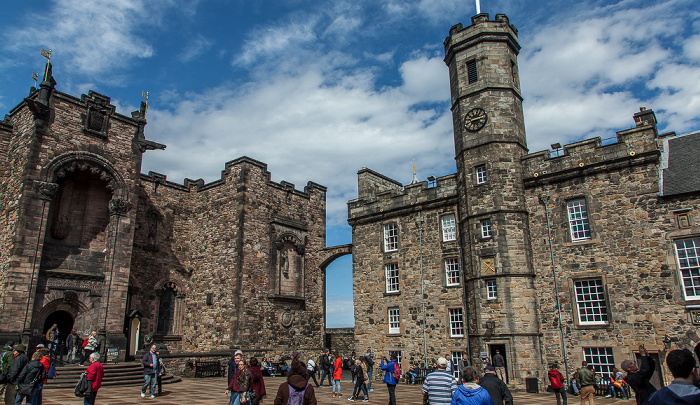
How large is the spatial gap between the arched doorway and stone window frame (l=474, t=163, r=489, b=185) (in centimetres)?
1813

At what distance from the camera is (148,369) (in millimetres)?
13062

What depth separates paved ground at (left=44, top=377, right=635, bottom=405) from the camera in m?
12.4

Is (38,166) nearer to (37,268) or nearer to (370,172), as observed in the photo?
(37,268)

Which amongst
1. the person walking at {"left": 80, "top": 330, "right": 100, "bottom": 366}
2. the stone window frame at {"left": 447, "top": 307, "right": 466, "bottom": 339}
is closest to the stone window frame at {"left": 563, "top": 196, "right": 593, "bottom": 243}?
the stone window frame at {"left": 447, "top": 307, "right": 466, "bottom": 339}

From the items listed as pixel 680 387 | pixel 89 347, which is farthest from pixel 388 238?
pixel 680 387

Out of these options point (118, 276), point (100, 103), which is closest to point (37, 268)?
point (118, 276)

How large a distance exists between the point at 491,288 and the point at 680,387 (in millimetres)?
15688

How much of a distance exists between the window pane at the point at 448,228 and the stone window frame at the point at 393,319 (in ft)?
13.7

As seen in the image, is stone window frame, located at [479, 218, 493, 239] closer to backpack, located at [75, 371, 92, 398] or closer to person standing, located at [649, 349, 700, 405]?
backpack, located at [75, 371, 92, 398]

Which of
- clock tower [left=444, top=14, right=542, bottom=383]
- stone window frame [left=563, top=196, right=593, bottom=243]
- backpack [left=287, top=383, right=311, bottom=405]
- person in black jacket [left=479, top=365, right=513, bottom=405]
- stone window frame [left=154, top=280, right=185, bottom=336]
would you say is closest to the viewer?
backpack [left=287, top=383, right=311, bottom=405]

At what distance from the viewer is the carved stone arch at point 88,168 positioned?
19062 millimetres

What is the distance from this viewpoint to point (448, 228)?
2167 centimetres

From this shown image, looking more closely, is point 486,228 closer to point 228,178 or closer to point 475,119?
point 475,119

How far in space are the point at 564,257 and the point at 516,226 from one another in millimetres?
2137
